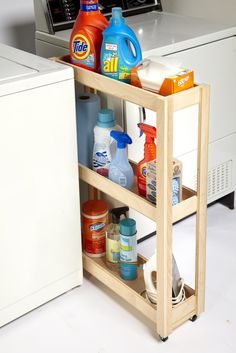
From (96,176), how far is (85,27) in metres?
0.59


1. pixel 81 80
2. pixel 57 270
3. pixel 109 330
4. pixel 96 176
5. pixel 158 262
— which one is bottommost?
pixel 109 330

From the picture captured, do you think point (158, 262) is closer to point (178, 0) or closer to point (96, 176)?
point (96, 176)

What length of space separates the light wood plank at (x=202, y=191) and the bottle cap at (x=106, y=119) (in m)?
0.43

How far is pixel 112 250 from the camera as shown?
249 cm

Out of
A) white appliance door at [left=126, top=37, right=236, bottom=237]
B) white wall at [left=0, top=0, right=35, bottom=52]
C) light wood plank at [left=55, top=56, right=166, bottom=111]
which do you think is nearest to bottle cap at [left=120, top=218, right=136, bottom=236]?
white appliance door at [left=126, top=37, right=236, bottom=237]

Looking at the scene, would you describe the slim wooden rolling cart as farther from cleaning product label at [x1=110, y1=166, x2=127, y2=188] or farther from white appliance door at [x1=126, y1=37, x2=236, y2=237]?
white appliance door at [x1=126, y1=37, x2=236, y2=237]

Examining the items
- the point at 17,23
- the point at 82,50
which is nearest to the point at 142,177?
the point at 82,50

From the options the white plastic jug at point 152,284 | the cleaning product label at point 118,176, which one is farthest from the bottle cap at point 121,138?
the white plastic jug at point 152,284

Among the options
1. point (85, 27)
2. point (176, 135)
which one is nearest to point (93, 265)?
point (176, 135)

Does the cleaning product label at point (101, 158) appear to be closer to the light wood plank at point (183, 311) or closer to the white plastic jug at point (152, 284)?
the white plastic jug at point (152, 284)

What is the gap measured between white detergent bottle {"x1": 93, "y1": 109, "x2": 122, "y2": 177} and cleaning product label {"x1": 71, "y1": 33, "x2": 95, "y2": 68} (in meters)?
0.22

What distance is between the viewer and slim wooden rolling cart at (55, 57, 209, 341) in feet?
6.37

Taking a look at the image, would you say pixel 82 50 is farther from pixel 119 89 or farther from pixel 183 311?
pixel 183 311

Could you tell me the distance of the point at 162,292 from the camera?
2.13 metres
